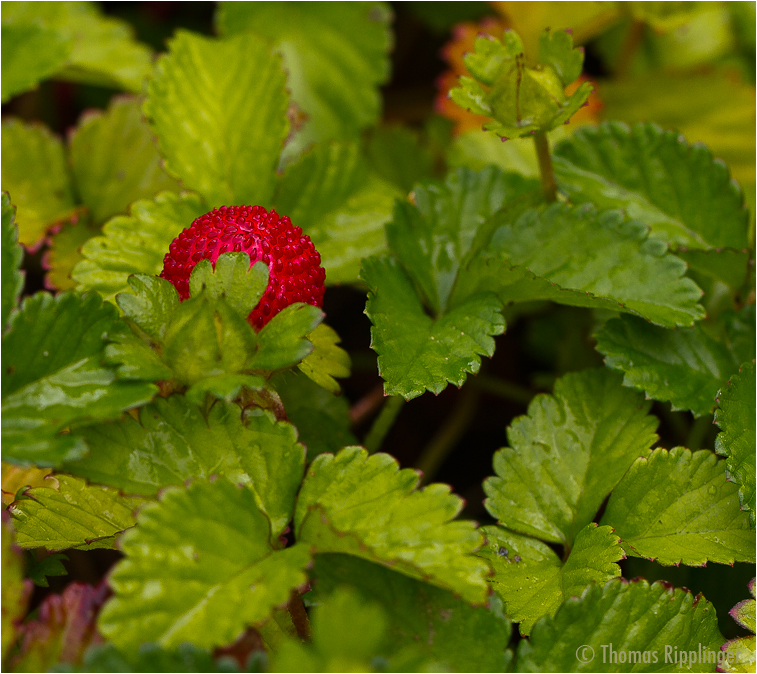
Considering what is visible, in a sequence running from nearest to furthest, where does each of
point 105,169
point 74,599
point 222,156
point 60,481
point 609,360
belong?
1. point 74,599
2. point 60,481
3. point 609,360
4. point 222,156
5. point 105,169

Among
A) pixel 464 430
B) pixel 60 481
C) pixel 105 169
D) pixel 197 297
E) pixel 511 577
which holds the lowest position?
pixel 464 430

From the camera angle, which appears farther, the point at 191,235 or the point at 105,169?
the point at 105,169

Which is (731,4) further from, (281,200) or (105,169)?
(105,169)

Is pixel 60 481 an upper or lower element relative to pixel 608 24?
lower

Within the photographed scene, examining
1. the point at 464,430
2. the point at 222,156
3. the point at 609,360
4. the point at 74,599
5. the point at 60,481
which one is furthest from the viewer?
the point at 464,430

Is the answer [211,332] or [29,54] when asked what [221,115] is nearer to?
[29,54]

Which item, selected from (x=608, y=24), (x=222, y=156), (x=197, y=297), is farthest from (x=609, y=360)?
(x=608, y=24)

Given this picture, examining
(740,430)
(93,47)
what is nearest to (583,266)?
(740,430)
